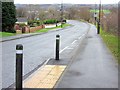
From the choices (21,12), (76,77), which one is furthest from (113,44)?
(21,12)

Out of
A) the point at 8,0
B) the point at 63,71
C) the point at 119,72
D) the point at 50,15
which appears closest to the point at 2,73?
the point at 63,71

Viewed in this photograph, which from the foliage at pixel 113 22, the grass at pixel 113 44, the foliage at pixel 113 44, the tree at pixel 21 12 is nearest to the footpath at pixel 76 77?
the grass at pixel 113 44

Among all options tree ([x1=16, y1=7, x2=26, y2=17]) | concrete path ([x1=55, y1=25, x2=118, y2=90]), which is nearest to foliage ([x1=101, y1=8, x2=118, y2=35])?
concrete path ([x1=55, y1=25, x2=118, y2=90])

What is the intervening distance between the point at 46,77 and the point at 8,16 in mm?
35425

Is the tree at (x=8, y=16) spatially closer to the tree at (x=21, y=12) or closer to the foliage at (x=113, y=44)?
the foliage at (x=113, y=44)

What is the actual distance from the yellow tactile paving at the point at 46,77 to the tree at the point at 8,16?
107 feet

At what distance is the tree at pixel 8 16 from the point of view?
43938mm

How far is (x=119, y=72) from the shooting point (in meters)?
10.7

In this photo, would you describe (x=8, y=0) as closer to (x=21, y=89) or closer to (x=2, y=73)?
(x=2, y=73)

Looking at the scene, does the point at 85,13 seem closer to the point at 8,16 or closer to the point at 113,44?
the point at 8,16

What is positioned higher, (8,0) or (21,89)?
(8,0)

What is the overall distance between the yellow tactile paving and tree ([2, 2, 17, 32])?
3274cm

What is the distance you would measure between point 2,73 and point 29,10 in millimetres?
99289

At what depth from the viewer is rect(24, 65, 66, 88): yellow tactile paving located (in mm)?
8500
